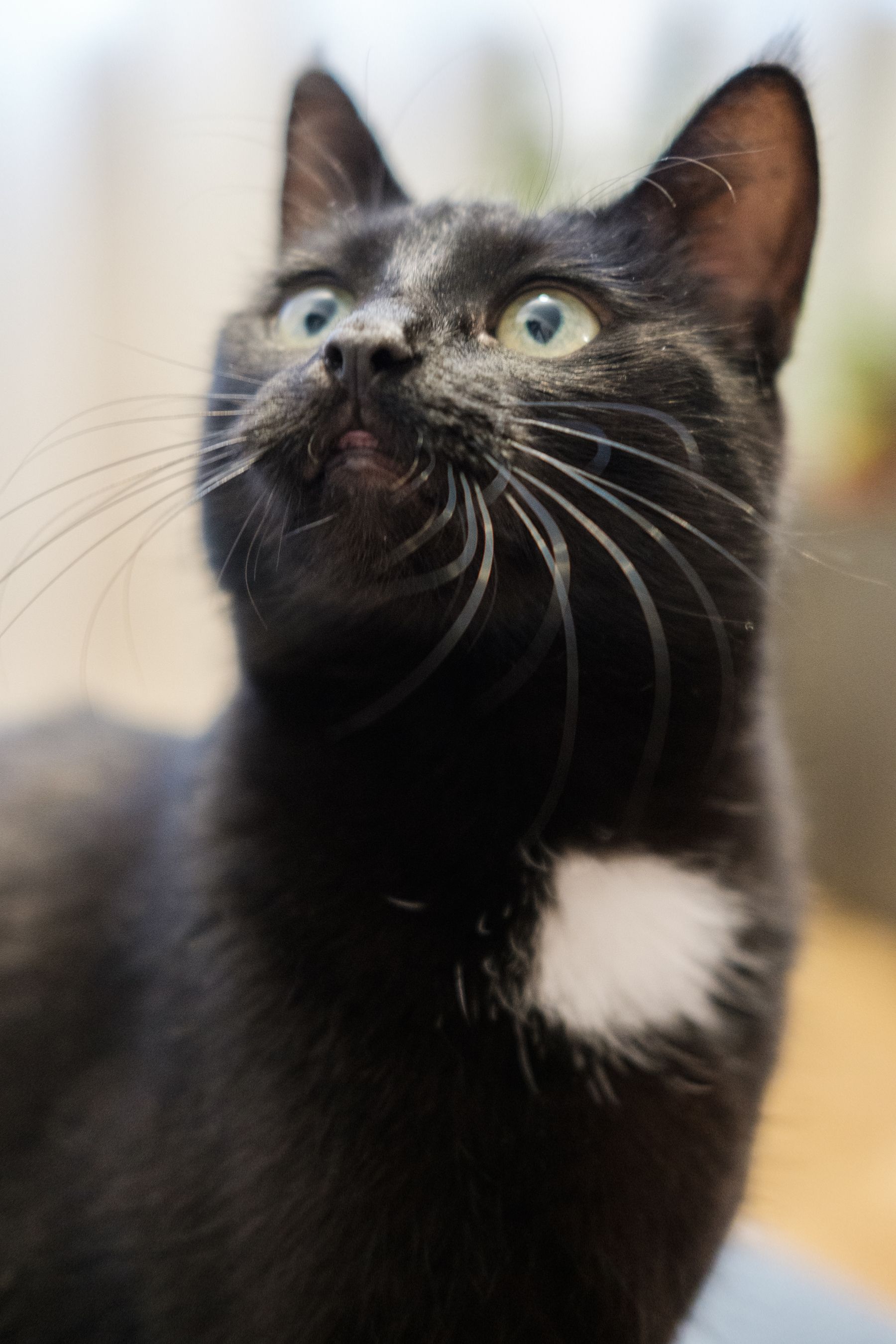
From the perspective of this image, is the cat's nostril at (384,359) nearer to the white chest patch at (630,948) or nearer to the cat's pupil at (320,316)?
the cat's pupil at (320,316)

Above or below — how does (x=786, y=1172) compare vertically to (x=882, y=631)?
below

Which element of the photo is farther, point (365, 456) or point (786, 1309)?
point (786, 1309)

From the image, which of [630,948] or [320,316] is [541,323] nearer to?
[320,316]

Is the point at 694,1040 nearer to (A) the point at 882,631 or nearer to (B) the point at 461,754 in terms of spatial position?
(B) the point at 461,754

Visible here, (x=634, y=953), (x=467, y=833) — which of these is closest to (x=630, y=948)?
(x=634, y=953)

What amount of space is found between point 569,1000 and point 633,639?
0.22 meters

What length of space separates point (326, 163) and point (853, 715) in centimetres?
100

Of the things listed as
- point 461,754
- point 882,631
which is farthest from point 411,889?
point 882,631

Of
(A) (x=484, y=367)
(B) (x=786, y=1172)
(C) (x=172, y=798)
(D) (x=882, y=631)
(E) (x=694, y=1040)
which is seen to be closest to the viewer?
(A) (x=484, y=367)

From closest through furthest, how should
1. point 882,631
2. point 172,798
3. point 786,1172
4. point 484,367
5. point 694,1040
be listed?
point 484,367
point 694,1040
point 172,798
point 786,1172
point 882,631

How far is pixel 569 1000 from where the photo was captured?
24.1 inches

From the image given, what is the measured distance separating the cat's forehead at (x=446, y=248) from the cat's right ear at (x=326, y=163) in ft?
0.21

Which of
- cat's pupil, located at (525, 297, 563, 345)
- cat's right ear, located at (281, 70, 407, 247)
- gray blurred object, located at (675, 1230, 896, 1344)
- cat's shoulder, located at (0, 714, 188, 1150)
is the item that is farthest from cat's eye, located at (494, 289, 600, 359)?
gray blurred object, located at (675, 1230, 896, 1344)

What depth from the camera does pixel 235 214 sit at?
2.89 feet
